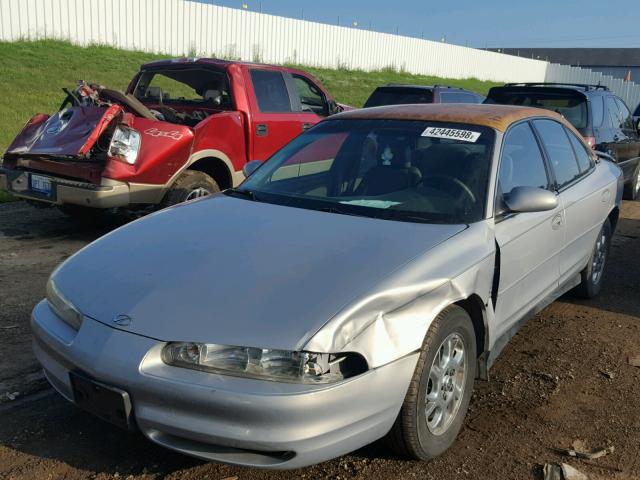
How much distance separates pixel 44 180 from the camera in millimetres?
6543

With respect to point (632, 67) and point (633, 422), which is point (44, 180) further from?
point (632, 67)

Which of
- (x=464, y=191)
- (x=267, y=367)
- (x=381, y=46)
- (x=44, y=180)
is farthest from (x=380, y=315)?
(x=381, y=46)

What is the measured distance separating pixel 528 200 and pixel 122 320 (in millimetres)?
2179

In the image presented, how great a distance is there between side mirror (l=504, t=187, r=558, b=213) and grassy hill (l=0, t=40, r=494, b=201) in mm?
7401

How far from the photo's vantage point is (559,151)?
4.69 meters

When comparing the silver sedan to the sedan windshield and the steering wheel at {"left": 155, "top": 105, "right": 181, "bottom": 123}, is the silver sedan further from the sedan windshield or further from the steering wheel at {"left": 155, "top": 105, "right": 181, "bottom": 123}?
the steering wheel at {"left": 155, "top": 105, "right": 181, "bottom": 123}

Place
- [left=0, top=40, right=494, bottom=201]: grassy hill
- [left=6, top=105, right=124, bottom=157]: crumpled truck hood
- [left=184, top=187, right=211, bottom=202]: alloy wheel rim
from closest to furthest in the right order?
[left=6, top=105, right=124, bottom=157]: crumpled truck hood
[left=184, top=187, right=211, bottom=202]: alloy wheel rim
[left=0, top=40, right=494, bottom=201]: grassy hill

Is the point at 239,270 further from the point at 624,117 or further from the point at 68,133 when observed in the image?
the point at 624,117

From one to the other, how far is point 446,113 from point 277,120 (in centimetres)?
397

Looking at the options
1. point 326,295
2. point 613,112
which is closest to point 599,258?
point 326,295

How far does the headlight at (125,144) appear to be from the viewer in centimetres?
635

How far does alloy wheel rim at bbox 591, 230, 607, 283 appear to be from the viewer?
17.7 ft

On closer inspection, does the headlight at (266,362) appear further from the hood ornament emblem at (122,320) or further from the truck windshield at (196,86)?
the truck windshield at (196,86)

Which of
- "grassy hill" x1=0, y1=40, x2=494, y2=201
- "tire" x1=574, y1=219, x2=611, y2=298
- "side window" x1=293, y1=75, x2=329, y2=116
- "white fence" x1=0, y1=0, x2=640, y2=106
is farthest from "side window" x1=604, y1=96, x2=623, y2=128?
"white fence" x1=0, y1=0, x2=640, y2=106
